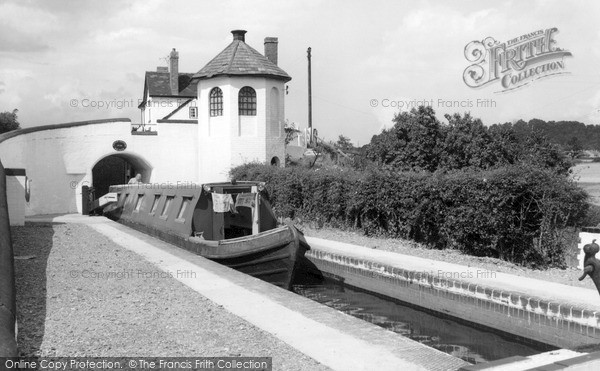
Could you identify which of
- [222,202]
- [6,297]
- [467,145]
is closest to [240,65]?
[467,145]

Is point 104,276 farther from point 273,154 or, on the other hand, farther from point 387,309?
point 273,154

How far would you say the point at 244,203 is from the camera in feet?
47.0

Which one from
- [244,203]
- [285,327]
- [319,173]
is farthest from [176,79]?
[285,327]

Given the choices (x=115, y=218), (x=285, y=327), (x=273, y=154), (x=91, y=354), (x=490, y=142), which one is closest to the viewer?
(x=91, y=354)

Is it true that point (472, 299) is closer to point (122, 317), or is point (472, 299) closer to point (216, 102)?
point (122, 317)

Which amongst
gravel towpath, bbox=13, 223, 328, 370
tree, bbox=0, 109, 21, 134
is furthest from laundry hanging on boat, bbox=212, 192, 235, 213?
tree, bbox=0, 109, 21, 134

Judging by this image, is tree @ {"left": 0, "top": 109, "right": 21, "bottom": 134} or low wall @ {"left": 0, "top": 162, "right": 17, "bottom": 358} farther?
tree @ {"left": 0, "top": 109, "right": 21, "bottom": 134}

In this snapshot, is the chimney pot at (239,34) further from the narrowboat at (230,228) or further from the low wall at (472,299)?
the low wall at (472,299)

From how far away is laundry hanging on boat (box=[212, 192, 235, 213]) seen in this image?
14148 millimetres

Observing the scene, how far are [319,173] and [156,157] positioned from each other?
1138 centimetres

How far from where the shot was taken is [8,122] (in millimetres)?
54219

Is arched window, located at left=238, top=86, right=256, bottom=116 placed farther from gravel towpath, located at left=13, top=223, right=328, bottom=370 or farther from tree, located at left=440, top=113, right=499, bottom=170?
gravel towpath, located at left=13, top=223, right=328, bottom=370

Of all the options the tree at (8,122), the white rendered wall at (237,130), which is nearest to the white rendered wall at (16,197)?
the white rendered wall at (237,130)

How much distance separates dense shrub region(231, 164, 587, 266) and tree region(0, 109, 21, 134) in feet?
145
